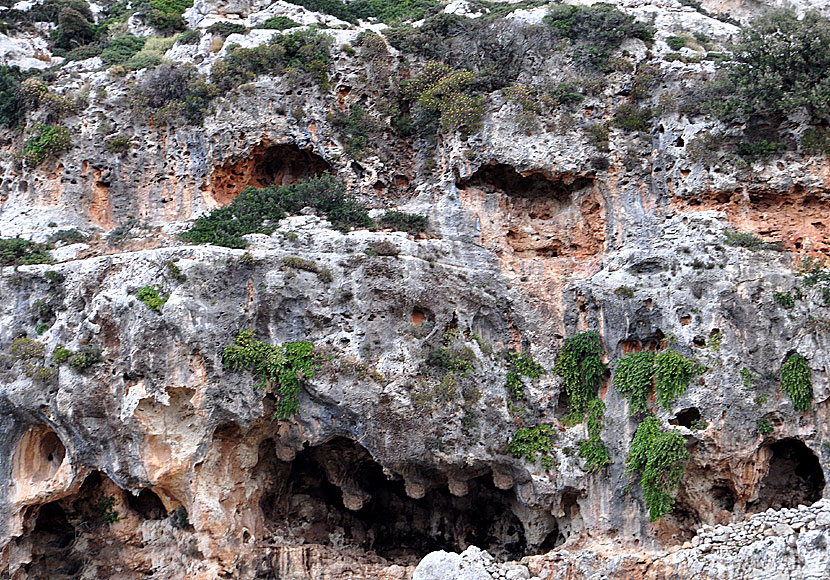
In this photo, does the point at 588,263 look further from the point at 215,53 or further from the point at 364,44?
the point at 215,53

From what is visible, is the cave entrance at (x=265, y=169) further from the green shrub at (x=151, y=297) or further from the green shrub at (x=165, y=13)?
the green shrub at (x=165, y=13)

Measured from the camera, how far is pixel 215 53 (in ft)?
86.4

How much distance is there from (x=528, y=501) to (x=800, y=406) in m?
6.17

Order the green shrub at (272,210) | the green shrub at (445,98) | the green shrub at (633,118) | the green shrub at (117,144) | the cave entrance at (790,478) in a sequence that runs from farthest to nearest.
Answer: the green shrub at (117,144)
the green shrub at (445,98)
the green shrub at (633,118)
the green shrub at (272,210)
the cave entrance at (790,478)

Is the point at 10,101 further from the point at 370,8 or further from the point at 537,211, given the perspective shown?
the point at 537,211

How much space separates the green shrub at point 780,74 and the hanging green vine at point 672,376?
22.2ft

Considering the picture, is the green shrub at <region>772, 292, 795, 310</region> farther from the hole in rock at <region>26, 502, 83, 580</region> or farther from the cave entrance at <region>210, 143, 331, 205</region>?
the hole in rock at <region>26, 502, 83, 580</region>

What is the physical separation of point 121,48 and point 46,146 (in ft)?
18.9

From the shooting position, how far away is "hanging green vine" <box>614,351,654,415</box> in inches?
779

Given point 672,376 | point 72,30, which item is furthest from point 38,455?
point 72,30

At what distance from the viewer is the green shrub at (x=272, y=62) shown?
25.0 metres

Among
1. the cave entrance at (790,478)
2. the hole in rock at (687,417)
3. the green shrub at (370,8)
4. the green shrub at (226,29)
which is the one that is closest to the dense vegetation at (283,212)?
the green shrub at (226,29)

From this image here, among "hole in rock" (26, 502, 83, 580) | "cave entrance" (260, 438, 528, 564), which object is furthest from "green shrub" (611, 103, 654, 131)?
"hole in rock" (26, 502, 83, 580)

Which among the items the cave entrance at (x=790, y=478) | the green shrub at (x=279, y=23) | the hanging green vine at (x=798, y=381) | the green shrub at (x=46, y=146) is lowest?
the cave entrance at (x=790, y=478)
